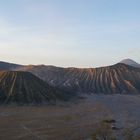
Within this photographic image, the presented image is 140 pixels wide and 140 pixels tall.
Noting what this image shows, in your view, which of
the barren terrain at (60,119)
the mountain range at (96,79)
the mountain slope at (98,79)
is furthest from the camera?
the mountain slope at (98,79)

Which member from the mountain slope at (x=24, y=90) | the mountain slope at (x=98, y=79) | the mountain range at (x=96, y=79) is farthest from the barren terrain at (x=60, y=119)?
the mountain slope at (x=98, y=79)

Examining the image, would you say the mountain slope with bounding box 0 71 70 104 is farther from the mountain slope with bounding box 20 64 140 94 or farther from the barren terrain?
the mountain slope with bounding box 20 64 140 94

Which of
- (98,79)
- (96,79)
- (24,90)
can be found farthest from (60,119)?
(96,79)

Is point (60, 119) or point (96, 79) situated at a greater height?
point (96, 79)

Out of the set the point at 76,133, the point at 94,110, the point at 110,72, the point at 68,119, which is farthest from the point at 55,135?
the point at 110,72

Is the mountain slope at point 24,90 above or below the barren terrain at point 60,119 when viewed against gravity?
above

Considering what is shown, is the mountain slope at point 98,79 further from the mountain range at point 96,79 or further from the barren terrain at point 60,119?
the barren terrain at point 60,119

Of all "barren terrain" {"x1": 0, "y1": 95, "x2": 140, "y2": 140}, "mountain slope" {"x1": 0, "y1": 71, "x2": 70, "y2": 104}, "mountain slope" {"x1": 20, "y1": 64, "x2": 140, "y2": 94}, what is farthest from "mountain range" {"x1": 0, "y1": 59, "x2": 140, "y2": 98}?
"barren terrain" {"x1": 0, "y1": 95, "x2": 140, "y2": 140}

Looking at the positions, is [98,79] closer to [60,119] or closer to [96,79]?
[96,79]
